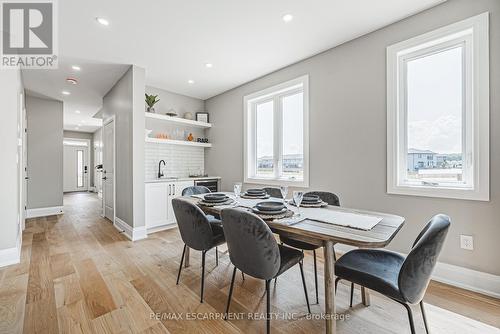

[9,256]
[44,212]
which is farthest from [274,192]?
[44,212]

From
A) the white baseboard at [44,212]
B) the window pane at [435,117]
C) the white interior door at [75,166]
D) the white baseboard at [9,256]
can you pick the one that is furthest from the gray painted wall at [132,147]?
the white interior door at [75,166]

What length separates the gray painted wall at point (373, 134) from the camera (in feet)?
6.38

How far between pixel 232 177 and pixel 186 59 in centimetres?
228

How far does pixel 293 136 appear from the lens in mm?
3604

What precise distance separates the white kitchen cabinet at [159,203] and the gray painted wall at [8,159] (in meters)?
1.51

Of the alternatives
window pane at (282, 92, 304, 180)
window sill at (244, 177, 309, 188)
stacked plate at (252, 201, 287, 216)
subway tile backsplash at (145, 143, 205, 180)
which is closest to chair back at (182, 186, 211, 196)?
window sill at (244, 177, 309, 188)

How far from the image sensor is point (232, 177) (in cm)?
451

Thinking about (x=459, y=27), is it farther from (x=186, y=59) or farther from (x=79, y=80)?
(x=79, y=80)

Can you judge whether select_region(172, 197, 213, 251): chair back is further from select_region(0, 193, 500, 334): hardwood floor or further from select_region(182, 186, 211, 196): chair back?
select_region(182, 186, 211, 196): chair back

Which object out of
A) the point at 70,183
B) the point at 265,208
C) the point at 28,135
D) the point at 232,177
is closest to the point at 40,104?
the point at 28,135

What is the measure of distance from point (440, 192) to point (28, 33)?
4.86 meters

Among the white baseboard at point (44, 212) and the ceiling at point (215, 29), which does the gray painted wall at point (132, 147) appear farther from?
the white baseboard at point (44, 212)

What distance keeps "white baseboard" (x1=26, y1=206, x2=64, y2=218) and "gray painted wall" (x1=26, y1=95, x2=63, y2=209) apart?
0.23 feet

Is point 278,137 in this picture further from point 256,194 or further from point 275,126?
point 256,194
